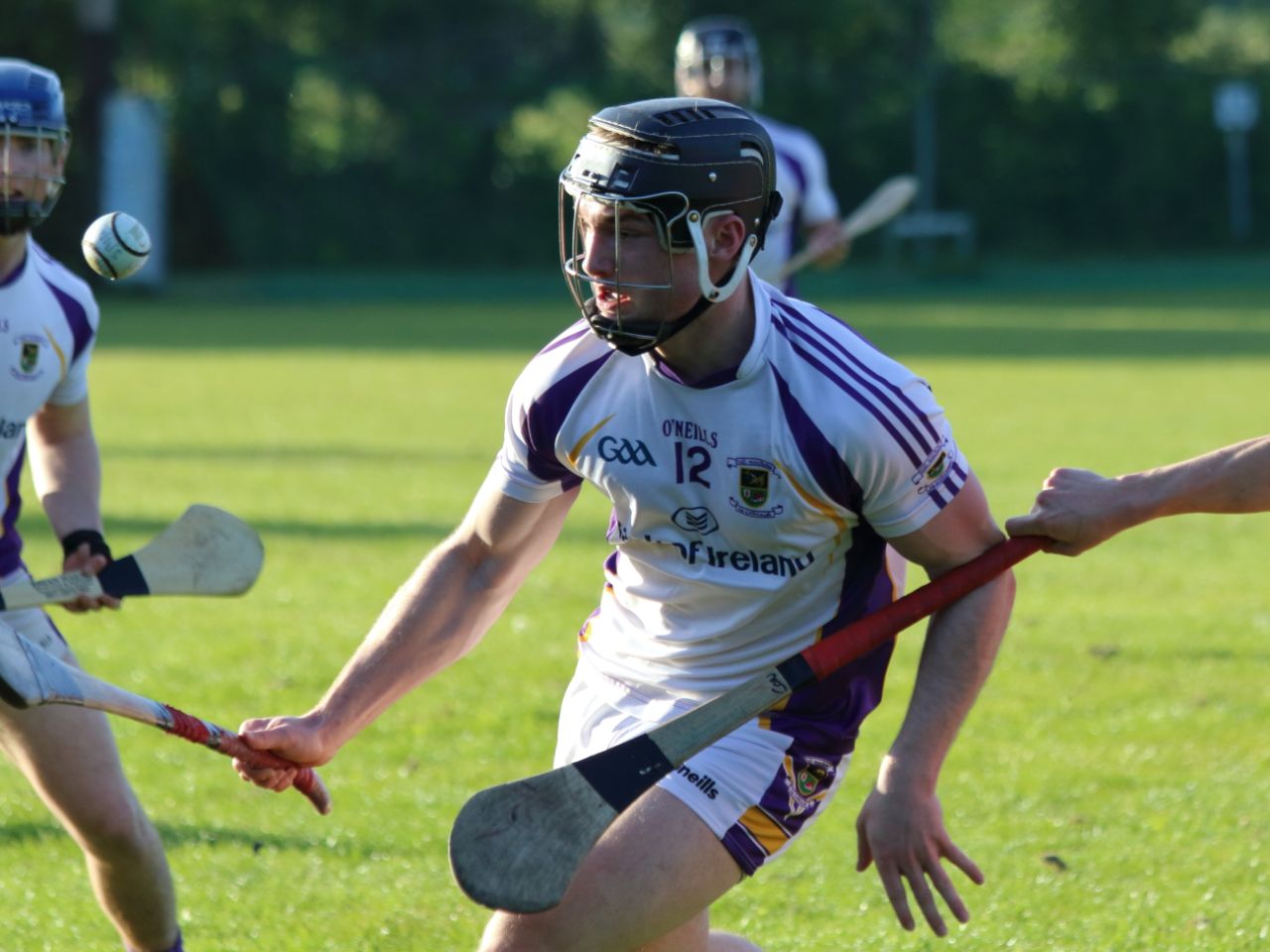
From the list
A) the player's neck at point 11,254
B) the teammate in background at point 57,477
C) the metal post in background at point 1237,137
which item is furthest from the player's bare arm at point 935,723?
the metal post in background at point 1237,137

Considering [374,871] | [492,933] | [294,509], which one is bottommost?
[294,509]

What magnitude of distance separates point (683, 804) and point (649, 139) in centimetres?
123

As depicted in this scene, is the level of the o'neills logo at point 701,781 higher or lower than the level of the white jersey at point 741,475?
lower

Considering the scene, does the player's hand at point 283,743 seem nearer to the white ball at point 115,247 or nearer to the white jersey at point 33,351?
the white ball at point 115,247

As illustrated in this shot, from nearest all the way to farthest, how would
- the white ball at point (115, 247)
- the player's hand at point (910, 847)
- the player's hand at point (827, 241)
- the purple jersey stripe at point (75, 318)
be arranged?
the player's hand at point (910, 847)
the white ball at point (115, 247)
the purple jersey stripe at point (75, 318)
the player's hand at point (827, 241)

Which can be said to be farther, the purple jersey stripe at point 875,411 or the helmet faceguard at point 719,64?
the helmet faceguard at point 719,64

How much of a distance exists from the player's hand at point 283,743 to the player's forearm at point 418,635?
0.05 meters

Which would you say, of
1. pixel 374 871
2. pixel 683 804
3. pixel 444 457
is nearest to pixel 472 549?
pixel 683 804

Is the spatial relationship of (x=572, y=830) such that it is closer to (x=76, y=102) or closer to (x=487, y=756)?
(x=487, y=756)

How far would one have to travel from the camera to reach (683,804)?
3.54 m

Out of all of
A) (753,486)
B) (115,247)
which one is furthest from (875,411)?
(115,247)

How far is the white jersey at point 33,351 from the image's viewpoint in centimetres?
455

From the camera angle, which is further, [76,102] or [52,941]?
A: [76,102]

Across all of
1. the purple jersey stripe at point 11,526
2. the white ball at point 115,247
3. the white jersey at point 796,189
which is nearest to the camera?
the white ball at point 115,247
